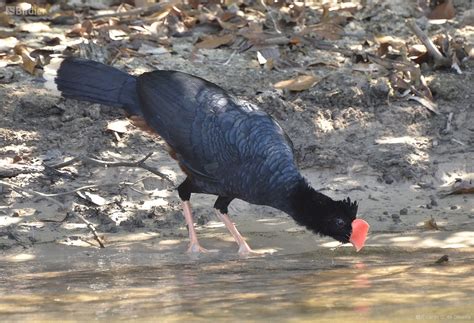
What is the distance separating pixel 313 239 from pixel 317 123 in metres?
1.40

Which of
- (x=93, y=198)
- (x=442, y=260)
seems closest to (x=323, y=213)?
(x=442, y=260)

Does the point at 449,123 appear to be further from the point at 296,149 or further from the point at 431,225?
the point at 431,225

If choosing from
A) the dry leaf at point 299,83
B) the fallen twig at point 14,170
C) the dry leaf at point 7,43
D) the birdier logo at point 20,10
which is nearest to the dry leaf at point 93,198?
Answer: the fallen twig at point 14,170

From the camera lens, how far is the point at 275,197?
710 cm

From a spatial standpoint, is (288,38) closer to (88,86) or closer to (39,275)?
(88,86)

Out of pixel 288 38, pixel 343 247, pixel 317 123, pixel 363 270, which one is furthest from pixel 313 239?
pixel 288 38

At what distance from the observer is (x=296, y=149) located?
8391 mm

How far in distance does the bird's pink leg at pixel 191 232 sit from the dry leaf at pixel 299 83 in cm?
181

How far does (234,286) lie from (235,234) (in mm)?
1048

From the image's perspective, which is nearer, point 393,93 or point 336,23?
point 393,93

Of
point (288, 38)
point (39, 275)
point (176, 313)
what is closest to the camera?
point (176, 313)

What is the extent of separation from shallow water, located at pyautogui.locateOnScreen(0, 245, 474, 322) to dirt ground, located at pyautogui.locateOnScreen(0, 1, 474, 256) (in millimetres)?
293

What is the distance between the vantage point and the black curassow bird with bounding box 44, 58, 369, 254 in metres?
7.04

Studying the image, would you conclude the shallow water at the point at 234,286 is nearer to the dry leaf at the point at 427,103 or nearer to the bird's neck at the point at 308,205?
the bird's neck at the point at 308,205
